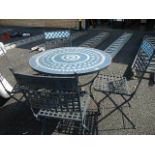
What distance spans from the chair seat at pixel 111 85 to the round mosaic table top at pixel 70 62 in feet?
1.41

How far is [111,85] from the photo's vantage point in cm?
341

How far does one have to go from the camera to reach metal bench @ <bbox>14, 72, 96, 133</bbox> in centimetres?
226

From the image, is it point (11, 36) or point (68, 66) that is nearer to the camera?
point (68, 66)

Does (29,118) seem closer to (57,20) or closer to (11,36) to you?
(11,36)

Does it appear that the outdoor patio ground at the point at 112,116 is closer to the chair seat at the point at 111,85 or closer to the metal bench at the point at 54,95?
the chair seat at the point at 111,85

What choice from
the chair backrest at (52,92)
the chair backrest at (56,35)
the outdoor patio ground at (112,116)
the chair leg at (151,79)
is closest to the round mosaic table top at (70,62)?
the chair backrest at (52,92)

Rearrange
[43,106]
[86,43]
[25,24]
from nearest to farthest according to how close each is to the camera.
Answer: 1. [43,106]
2. [86,43]
3. [25,24]

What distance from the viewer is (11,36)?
9734 millimetres

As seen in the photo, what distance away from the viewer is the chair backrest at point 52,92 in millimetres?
2246

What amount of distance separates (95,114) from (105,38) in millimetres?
5978

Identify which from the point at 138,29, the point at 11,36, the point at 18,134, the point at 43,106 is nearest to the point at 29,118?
the point at 18,134

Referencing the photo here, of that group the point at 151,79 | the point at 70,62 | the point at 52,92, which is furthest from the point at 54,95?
the point at 151,79
